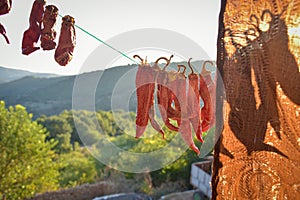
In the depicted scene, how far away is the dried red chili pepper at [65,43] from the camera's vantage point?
0.90 meters

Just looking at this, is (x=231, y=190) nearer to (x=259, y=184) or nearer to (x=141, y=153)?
(x=259, y=184)

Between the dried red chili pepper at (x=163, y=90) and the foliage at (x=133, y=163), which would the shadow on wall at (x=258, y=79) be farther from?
the foliage at (x=133, y=163)

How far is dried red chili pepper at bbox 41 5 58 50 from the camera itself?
35.1 inches

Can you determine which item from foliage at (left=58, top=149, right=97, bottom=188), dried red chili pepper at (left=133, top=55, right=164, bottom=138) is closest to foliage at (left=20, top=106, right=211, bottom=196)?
foliage at (left=58, top=149, right=97, bottom=188)

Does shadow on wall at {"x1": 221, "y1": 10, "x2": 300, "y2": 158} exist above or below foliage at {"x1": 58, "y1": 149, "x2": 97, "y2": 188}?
above

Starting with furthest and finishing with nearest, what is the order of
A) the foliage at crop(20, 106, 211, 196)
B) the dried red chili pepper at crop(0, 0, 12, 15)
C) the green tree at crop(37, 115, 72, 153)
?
1. the green tree at crop(37, 115, 72, 153)
2. the foliage at crop(20, 106, 211, 196)
3. the dried red chili pepper at crop(0, 0, 12, 15)

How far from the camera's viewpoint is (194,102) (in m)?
0.90

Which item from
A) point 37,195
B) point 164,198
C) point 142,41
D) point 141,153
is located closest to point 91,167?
point 141,153

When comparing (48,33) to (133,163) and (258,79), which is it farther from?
(133,163)

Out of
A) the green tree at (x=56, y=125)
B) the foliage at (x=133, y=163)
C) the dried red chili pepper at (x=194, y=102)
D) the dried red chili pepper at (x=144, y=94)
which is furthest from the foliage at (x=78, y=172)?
the dried red chili pepper at (x=194, y=102)

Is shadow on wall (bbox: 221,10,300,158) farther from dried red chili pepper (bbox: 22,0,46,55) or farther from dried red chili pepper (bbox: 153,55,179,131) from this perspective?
dried red chili pepper (bbox: 22,0,46,55)

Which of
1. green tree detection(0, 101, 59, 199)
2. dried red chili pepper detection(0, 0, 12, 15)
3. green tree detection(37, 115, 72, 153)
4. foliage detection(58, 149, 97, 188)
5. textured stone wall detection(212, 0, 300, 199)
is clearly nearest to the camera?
textured stone wall detection(212, 0, 300, 199)

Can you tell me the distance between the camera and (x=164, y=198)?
482 centimetres

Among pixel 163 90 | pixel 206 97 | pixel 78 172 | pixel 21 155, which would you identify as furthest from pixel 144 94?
pixel 78 172
